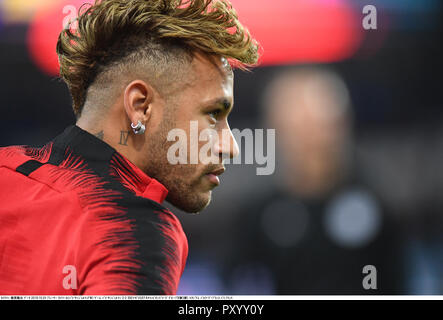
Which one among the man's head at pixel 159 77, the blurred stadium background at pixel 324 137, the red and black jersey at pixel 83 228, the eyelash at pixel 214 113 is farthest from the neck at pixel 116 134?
the blurred stadium background at pixel 324 137

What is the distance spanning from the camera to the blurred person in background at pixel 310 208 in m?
4.45

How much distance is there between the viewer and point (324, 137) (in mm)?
5004

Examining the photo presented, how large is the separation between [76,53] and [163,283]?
114cm

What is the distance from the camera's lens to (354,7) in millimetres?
4953

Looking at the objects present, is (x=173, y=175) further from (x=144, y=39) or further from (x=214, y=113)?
(x=144, y=39)

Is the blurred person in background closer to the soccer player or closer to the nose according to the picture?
the nose

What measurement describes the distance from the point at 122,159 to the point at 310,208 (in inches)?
127

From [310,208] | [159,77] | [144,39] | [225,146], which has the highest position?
[144,39]

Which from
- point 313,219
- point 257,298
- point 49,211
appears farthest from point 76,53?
point 313,219

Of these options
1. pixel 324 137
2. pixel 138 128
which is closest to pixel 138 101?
pixel 138 128

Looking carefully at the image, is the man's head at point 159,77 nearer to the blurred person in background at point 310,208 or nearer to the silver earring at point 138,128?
the silver earring at point 138,128

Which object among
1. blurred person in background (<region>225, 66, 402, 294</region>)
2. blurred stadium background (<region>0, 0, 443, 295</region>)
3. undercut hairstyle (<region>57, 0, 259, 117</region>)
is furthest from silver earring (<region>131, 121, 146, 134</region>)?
blurred stadium background (<region>0, 0, 443, 295</region>)

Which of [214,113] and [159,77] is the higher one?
[159,77]

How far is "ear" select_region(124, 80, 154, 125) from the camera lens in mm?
1815
